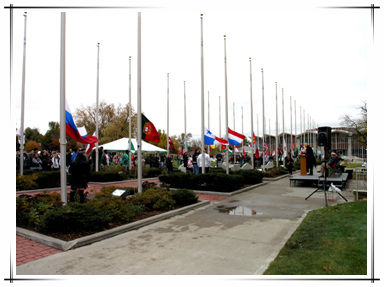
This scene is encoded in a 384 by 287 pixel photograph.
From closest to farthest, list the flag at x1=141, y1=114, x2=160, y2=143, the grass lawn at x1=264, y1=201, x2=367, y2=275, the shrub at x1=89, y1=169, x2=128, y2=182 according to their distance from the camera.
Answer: the grass lawn at x1=264, y1=201, x2=367, y2=275 < the flag at x1=141, y1=114, x2=160, y2=143 < the shrub at x1=89, y1=169, x2=128, y2=182

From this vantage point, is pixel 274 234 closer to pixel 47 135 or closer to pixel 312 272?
pixel 312 272

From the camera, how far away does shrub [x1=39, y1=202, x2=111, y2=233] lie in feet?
22.5

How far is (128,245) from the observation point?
6.23 meters

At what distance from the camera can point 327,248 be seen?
221 inches

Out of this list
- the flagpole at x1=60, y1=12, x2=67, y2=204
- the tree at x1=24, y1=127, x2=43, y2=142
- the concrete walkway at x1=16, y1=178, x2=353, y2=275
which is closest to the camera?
the concrete walkway at x1=16, y1=178, x2=353, y2=275

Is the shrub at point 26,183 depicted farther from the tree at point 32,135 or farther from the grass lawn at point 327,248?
the tree at point 32,135

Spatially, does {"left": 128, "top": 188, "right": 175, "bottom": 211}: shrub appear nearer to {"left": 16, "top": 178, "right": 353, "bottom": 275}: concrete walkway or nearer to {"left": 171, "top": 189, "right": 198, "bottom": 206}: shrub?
{"left": 171, "top": 189, "right": 198, "bottom": 206}: shrub

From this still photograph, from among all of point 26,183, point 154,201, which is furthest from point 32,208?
point 26,183

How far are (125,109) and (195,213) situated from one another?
51806 mm

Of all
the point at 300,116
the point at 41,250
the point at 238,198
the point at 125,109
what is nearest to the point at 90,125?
the point at 125,109

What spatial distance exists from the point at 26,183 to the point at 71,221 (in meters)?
9.51

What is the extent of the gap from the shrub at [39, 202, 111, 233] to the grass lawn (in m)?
4.18

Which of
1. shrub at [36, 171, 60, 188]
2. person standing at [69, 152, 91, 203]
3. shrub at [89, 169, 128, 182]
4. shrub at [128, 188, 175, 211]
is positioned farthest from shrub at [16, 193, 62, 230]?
shrub at [89, 169, 128, 182]

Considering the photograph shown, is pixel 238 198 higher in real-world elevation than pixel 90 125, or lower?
lower
